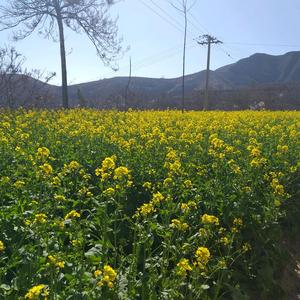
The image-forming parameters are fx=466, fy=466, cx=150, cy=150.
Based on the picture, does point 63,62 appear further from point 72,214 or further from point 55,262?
point 55,262

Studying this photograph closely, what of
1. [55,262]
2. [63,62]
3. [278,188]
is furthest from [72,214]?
[63,62]

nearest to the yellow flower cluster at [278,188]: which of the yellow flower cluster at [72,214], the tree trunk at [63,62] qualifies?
the yellow flower cluster at [72,214]

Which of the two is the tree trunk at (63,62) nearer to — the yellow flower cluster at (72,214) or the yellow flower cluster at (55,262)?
the yellow flower cluster at (72,214)

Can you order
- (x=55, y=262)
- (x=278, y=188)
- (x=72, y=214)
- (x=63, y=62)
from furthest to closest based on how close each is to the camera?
(x=63, y=62) < (x=278, y=188) < (x=72, y=214) < (x=55, y=262)

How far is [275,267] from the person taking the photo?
453cm

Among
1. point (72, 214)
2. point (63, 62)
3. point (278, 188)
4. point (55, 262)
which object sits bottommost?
point (278, 188)

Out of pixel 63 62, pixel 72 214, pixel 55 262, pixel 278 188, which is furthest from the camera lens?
pixel 63 62

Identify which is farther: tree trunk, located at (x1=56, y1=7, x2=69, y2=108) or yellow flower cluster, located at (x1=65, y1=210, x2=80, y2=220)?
tree trunk, located at (x1=56, y1=7, x2=69, y2=108)

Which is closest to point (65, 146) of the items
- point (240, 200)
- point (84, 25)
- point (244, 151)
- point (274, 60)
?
point (244, 151)

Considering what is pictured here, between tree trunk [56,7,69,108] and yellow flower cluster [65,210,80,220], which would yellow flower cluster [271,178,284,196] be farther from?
tree trunk [56,7,69,108]

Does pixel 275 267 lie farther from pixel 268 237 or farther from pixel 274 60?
pixel 274 60

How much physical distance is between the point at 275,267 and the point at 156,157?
181 centimetres

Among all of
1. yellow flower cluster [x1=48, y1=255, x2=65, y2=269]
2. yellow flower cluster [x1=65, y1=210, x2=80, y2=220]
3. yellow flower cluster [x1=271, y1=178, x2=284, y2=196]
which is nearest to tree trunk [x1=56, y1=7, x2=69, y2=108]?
yellow flower cluster [x1=271, y1=178, x2=284, y2=196]

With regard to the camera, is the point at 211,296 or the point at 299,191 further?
the point at 299,191
